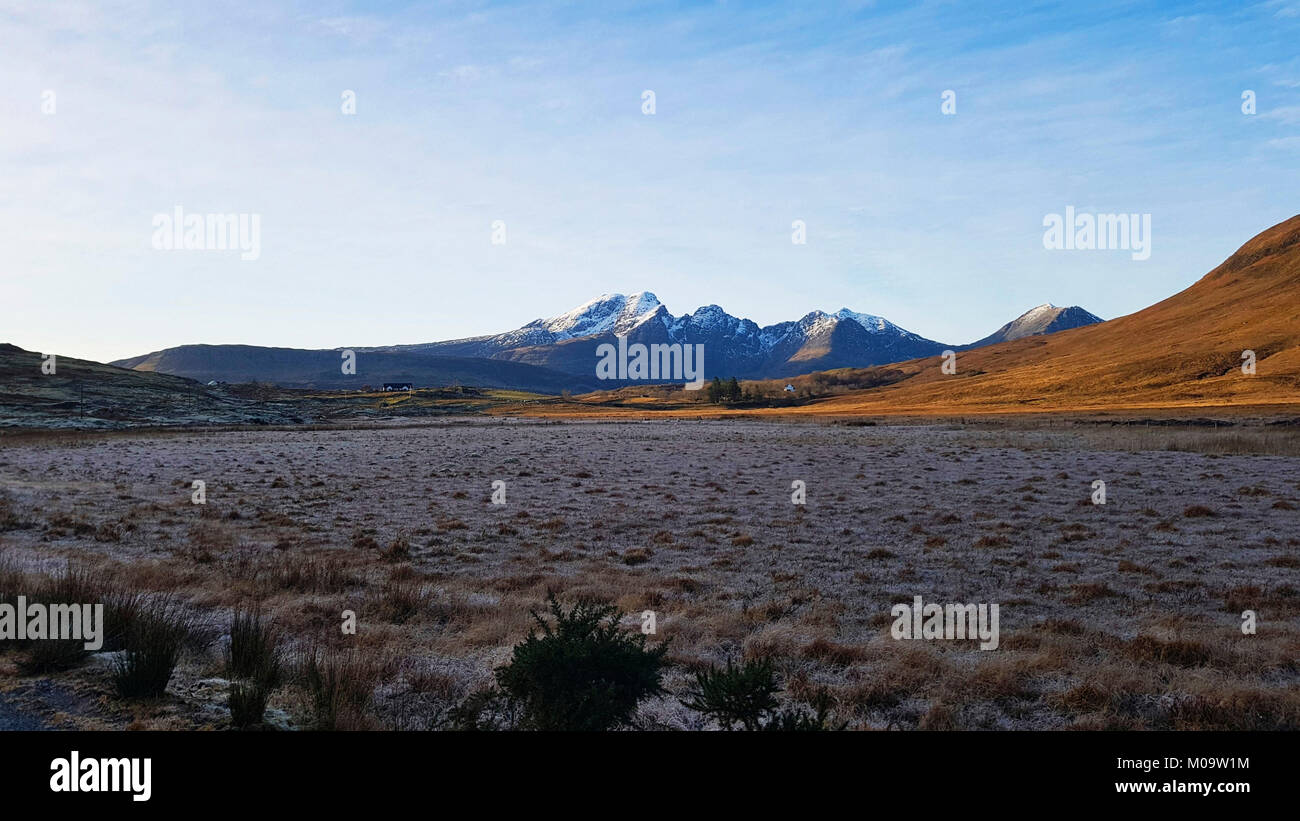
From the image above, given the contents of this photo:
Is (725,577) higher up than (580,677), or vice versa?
(580,677)

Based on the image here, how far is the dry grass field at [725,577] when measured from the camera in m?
7.30

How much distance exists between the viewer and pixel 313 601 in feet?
37.2

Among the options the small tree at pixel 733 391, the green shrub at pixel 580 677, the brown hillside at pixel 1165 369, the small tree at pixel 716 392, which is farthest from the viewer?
the small tree at pixel 716 392

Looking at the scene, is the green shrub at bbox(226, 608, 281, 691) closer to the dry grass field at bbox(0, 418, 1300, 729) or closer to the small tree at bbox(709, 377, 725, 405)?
the dry grass field at bbox(0, 418, 1300, 729)

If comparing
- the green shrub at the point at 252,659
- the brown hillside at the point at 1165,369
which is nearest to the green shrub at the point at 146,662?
the green shrub at the point at 252,659

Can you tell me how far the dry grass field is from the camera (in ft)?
24.0

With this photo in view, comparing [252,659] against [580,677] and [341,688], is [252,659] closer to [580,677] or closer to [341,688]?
[341,688]

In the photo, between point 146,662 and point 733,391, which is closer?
point 146,662

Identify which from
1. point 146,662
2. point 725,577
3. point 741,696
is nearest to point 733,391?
point 725,577

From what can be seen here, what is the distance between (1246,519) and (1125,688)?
16.1m

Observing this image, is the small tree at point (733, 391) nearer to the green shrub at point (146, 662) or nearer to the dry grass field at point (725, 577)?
the dry grass field at point (725, 577)

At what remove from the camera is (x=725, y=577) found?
45.7ft

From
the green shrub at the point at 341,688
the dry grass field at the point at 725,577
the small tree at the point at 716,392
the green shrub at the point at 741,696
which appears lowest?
the dry grass field at the point at 725,577
